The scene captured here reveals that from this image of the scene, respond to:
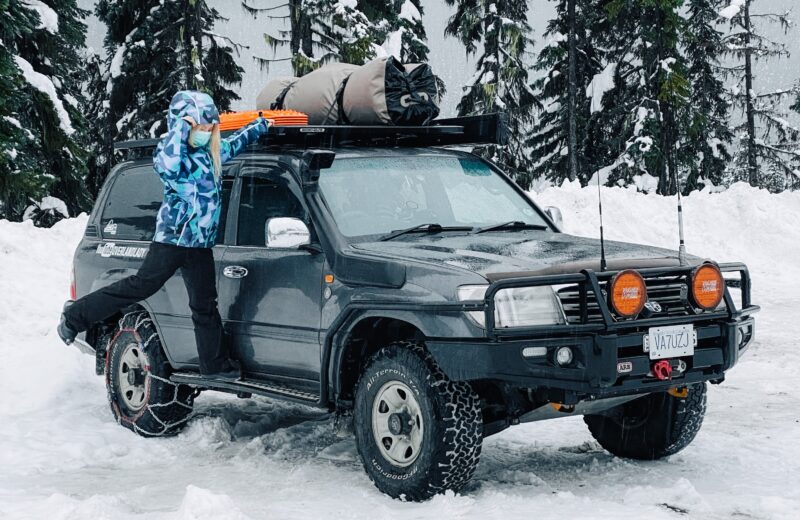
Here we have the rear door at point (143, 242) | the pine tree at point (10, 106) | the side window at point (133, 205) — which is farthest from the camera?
the pine tree at point (10, 106)

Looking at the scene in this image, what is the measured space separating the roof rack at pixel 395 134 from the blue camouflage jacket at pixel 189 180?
0.82 feet

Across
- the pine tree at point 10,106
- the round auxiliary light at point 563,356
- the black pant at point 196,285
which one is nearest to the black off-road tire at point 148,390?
the black pant at point 196,285

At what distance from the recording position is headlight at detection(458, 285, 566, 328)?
4.77 meters

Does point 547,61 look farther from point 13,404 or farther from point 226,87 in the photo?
point 13,404

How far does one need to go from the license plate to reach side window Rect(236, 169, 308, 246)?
2186mm

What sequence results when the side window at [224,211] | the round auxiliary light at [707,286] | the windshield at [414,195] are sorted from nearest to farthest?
the round auxiliary light at [707,286]
the windshield at [414,195]
the side window at [224,211]

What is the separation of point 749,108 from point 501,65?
10.4 m

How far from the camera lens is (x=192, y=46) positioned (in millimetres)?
29953

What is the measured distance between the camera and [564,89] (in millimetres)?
38750

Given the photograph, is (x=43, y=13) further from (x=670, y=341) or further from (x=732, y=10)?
(x=732, y=10)

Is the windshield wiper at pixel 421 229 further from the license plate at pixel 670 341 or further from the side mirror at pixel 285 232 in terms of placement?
the license plate at pixel 670 341

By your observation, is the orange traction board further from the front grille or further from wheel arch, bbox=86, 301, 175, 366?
the front grille

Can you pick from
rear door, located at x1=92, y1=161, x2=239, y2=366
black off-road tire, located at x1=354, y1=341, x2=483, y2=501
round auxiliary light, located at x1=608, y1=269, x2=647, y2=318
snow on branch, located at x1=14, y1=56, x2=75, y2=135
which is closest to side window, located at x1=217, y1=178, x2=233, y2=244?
rear door, located at x1=92, y1=161, x2=239, y2=366

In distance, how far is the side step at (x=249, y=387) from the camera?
574cm
